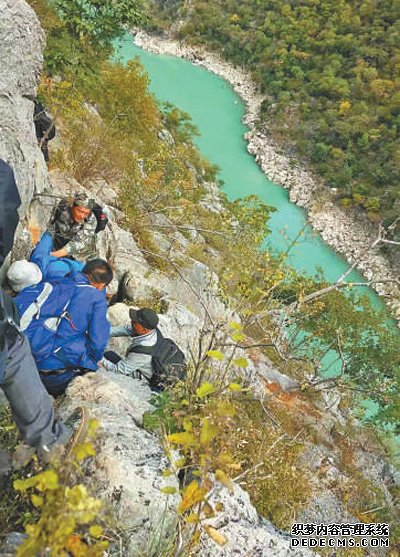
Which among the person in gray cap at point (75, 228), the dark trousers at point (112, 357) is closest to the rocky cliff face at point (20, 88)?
the person in gray cap at point (75, 228)

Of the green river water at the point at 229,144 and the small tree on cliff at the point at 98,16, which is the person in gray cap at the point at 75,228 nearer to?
the small tree on cliff at the point at 98,16

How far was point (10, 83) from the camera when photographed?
4109mm

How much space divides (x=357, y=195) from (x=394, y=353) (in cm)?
1836

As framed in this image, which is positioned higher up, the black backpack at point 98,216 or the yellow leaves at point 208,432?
the yellow leaves at point 208,432

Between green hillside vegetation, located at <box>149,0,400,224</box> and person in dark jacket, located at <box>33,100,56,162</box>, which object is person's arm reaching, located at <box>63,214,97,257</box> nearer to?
person in dark jacket, located at <box>33,100,56,162</box>

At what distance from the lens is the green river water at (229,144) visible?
914 inches

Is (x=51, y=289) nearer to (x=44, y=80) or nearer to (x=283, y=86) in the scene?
(x=44, y=80)

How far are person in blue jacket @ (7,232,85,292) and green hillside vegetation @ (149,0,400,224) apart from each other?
83.9 ft

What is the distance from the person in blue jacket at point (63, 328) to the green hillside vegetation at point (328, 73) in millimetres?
26007

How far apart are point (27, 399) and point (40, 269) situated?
69.7 inches

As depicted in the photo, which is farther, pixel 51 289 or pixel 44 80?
pixel 44 80

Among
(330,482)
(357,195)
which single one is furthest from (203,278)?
(357,195)

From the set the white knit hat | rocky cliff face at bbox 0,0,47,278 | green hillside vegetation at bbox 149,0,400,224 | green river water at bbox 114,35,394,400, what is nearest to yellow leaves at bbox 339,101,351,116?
green hillside vegetation at bbox 149,0,400,224

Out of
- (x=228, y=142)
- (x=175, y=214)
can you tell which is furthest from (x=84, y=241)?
(x=228, y=142)
